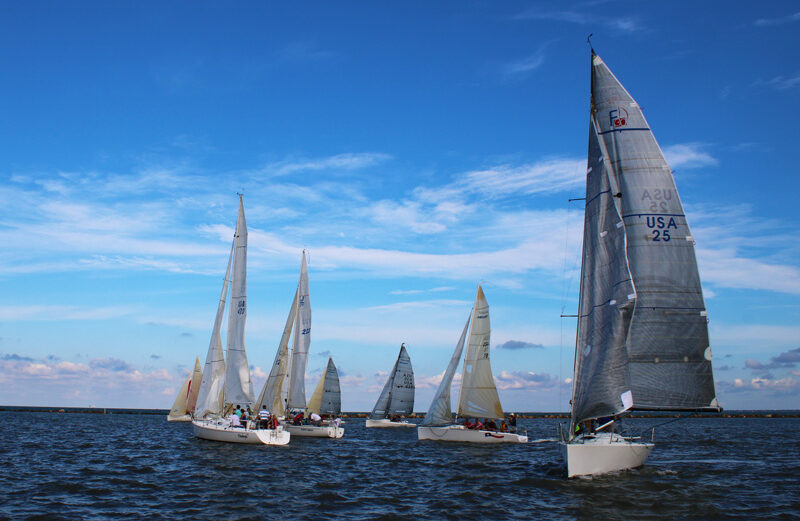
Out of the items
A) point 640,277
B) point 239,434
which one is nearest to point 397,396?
point 239,434

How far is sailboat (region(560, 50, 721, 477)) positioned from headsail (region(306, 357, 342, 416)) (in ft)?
139

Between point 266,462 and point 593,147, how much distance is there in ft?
71.2

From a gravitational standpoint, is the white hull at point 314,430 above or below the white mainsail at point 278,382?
below

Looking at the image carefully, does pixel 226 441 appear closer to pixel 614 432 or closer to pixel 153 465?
pixel 153 465

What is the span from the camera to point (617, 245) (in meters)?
25.3

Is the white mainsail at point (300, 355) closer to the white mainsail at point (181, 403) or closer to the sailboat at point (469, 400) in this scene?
the sailboat at point (469, 400)

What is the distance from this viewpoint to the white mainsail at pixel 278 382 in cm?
4991

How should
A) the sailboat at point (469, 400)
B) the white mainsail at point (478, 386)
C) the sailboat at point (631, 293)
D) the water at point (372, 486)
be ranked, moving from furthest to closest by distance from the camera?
the white mainsail at point (478, 386) < the sailboat at point (469, 400) < the sailboat at point (631, 293) < the water at point (372, 486)

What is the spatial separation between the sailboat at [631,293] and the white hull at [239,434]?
1907cm

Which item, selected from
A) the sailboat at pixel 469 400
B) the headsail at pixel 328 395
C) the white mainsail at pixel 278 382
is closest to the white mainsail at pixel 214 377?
the white mainsail at pixel 278 382

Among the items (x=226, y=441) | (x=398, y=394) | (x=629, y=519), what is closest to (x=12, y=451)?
(x=226, y=441)

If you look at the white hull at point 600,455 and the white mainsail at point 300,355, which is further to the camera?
the white mainsail at point 300,355

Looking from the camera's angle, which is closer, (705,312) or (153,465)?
(705,312)

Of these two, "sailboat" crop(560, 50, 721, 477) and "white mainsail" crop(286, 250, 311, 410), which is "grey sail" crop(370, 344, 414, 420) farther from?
"sailboat" crop(560, 50, 721, 477)
